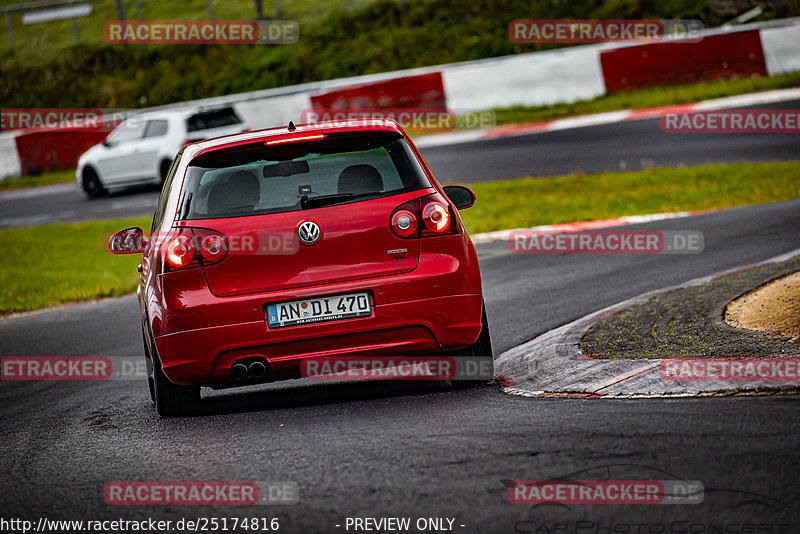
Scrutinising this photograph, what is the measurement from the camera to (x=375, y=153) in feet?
22.9

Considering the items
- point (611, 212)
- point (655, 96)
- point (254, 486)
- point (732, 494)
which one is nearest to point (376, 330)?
point (254, 486)

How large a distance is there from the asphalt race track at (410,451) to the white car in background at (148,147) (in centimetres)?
1530

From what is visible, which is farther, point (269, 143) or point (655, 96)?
point (655, 96)

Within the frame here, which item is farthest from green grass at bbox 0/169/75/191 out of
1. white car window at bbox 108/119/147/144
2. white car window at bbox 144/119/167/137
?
white car window at bbox 144/119/167/137

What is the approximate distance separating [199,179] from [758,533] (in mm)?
3781

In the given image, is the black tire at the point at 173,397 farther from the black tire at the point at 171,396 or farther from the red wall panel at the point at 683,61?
the red wall panel at the point at 683,61

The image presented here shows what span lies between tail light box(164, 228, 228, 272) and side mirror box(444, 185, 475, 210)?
1.59m

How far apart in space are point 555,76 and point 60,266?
41.8ft

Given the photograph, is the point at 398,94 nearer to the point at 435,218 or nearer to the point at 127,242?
the point at 127,242

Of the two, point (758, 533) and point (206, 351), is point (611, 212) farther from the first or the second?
point (758, 533)

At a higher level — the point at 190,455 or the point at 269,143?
the point at 269,143

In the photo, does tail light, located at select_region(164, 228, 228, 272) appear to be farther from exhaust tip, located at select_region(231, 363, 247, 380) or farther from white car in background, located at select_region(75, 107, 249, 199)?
white car in background, located at select_region(75, 107, 249, 199)

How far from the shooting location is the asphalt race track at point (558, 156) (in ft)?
61.2

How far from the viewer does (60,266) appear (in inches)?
642
